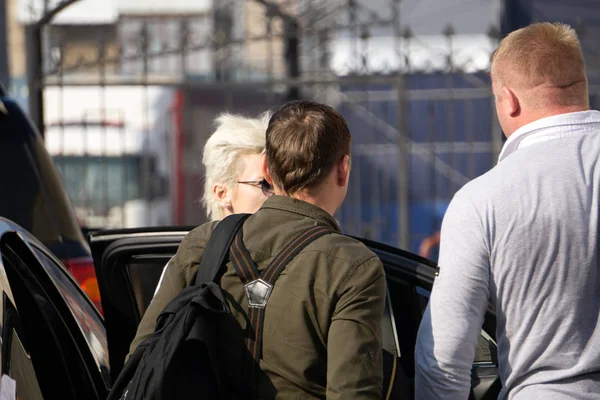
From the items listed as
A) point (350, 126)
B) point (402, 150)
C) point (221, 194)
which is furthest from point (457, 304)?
point (350, 126)

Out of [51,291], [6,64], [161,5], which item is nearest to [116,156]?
Result: [6,64]

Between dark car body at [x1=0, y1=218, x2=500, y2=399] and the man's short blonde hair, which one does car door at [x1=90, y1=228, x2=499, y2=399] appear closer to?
dark car body at [x1=0, y1=218, x2=500, y2=399]

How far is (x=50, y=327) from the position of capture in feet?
8.13

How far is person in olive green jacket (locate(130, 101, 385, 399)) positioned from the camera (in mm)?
1844

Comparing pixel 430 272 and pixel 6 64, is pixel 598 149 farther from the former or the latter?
pixel 6 64

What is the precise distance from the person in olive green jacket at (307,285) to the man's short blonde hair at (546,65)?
0.40 m

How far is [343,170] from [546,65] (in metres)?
0.49

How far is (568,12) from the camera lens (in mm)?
7367

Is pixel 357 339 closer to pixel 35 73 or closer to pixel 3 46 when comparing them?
pixel 35 73

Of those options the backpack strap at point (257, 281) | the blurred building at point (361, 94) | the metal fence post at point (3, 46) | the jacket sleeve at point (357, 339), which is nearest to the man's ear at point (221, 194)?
the backpack strap at point (257, 281)

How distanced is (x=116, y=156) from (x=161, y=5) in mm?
8091

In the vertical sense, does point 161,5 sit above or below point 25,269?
above

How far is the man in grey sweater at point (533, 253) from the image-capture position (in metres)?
1.94

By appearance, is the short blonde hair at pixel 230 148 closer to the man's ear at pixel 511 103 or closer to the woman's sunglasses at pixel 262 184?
the woman's sunglasses at pixel 262 184
